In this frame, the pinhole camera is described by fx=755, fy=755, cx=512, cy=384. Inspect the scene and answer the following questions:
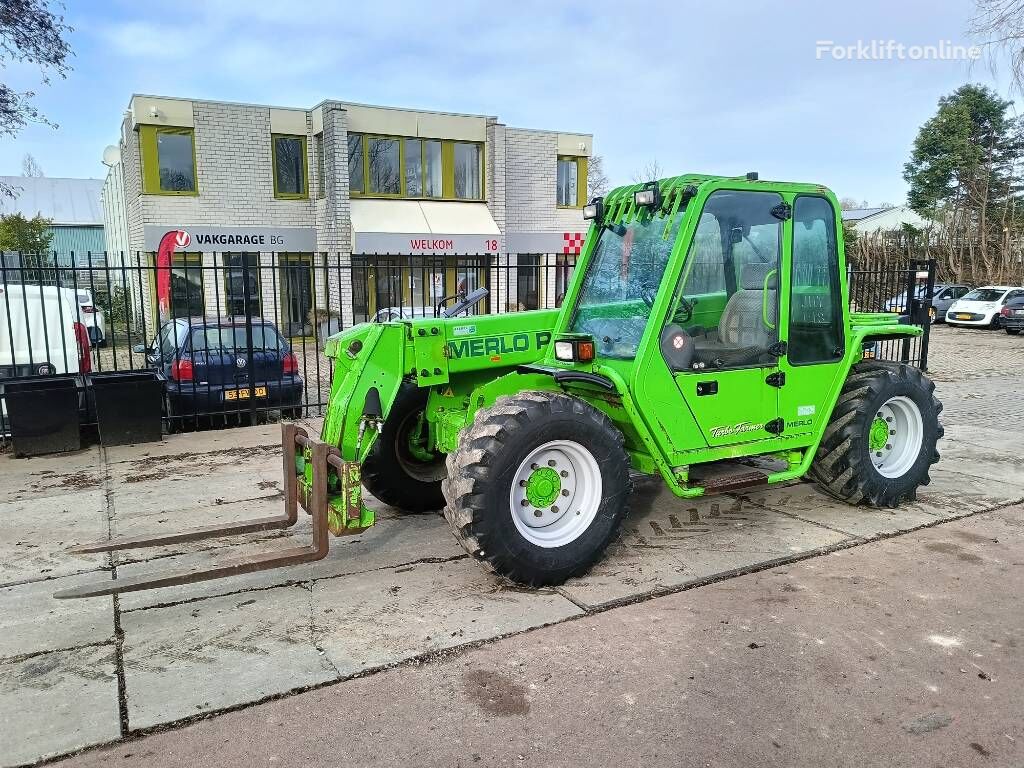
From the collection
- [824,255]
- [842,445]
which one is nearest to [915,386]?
[842,445]

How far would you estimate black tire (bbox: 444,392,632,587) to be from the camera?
13.5ft

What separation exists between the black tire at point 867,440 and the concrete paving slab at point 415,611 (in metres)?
2.62

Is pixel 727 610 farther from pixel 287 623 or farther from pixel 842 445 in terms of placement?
pixel 287 623

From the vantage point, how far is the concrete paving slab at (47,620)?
154 inches

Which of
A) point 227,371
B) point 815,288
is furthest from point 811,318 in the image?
point 227,371

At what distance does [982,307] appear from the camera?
25.7 meters

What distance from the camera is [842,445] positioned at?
561 cm

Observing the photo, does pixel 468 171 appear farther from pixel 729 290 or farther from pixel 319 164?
pixel 729 290

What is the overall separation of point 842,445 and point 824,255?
1.41 metres

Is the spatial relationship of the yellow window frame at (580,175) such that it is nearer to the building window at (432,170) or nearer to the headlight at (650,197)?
the building window at (432,170)

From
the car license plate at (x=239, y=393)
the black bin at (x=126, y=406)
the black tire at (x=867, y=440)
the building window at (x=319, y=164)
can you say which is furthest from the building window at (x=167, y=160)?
the black tire at (x=867, y=440)

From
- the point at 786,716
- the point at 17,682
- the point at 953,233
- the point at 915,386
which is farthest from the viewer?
the point at 953,233

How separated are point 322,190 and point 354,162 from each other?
1248 millimetres

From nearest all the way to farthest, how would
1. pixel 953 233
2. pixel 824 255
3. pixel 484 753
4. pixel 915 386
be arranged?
pixel 484 753, pixel 824 255, pixel 915 386, pixel 953 233
